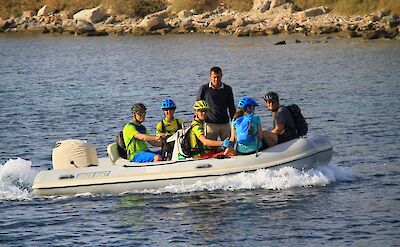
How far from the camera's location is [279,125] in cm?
1933

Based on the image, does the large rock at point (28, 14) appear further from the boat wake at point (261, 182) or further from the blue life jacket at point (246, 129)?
the blue life jacket at point (246, 129)

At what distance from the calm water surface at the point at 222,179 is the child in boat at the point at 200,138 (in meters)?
0.65

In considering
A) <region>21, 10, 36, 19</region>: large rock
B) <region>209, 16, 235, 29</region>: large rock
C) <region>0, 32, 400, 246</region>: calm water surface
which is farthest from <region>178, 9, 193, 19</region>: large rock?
<region>0, 32, 400, 246</region>: calm water surface

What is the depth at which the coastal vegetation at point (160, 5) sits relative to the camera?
80625mm

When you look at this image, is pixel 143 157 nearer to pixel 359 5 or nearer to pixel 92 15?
pixel 359 5

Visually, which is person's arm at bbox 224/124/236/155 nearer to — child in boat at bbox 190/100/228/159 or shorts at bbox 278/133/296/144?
child in boat at bbox 190/100/228/159

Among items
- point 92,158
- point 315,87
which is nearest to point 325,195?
point 92,158

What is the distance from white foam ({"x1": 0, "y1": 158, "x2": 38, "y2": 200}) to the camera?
65.6ft

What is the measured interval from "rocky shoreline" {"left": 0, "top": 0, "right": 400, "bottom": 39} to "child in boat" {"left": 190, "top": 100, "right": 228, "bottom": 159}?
49459 millimetres

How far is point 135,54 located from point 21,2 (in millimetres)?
44140

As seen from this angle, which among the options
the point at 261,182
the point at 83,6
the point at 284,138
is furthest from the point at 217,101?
the point at 83,6

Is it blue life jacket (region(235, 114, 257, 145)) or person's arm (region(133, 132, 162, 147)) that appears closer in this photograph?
blue life jacket (region(235, 114, 257, 145))

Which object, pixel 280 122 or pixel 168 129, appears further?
pixel 168 129

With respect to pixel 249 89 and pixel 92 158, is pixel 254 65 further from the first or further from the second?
pixel 92 158
